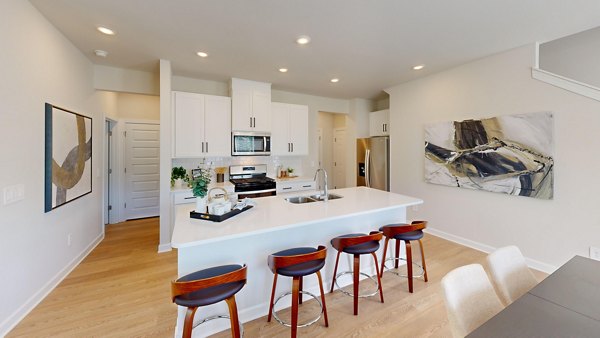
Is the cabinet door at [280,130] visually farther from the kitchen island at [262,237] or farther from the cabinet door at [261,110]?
the kitchen island at [262,237]

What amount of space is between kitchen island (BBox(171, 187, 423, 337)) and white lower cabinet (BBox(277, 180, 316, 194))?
160cm

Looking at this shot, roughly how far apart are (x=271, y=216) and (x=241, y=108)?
2.67 metres

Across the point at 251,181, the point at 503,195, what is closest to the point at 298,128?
the point at 251,181

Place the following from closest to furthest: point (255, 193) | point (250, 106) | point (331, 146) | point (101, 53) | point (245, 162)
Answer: point (101, 53) < point (255, 193) < point (250, 106) < point (245, 162) < point (331, 146)

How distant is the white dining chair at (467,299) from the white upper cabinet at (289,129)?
380 cm

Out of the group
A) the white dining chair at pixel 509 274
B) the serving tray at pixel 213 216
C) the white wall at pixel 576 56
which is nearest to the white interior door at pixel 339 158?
the white wall at pixel 576 56

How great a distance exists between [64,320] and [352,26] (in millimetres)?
3806

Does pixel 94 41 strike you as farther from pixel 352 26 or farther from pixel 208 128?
pixel 352 26

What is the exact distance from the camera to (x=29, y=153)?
2.16 metres

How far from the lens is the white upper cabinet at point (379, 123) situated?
5105 millimetres

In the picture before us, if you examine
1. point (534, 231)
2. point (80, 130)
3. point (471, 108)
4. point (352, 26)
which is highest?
point (352, 26)

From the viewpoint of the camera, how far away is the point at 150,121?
507 centimetres

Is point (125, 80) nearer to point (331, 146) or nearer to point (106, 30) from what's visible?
point (106, 30)

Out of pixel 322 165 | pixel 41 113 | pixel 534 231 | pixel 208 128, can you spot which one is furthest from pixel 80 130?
pixel 534 231
